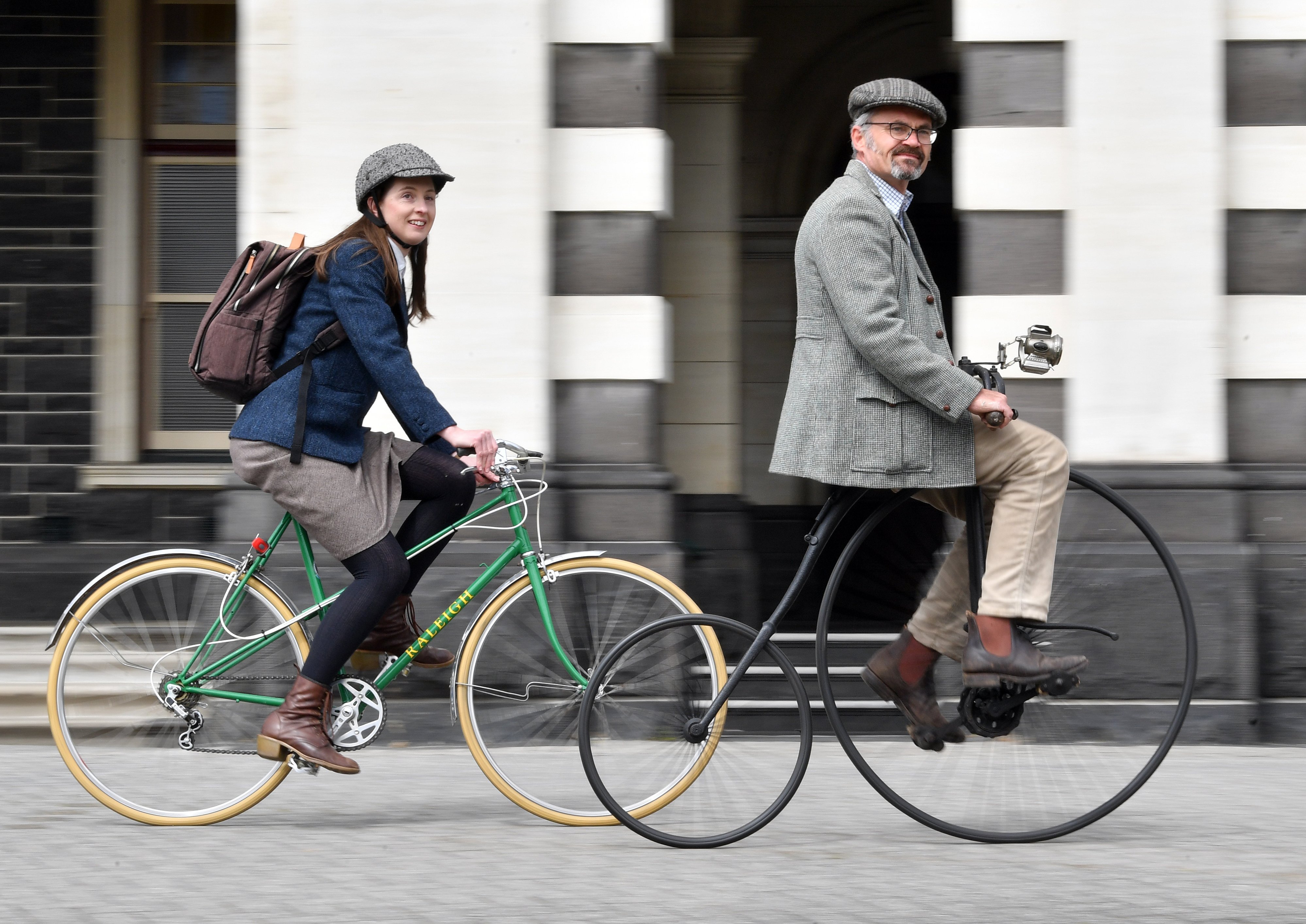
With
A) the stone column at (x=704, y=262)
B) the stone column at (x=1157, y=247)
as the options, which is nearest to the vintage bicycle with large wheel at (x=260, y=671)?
the stone column at (x=1157, y=247)

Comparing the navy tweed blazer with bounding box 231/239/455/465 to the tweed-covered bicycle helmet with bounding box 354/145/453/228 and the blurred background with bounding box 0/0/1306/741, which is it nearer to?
the tweed-covered bicycle helmet with bounding box 354/145/453/228

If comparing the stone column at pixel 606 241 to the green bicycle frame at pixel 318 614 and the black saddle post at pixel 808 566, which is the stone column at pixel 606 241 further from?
the black saddle post at pixel 808 566

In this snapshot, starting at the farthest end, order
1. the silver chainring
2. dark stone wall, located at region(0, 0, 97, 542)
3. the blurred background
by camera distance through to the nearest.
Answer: dark stone wall, located at region(0, 0, 97, 542) < the blurred background < the silver chainring

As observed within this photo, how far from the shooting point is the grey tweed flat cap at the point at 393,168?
4.66m

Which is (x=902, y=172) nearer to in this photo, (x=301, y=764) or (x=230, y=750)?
(x=301, y=764)

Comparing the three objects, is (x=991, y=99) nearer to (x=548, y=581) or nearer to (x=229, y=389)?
(x=548, y=581)

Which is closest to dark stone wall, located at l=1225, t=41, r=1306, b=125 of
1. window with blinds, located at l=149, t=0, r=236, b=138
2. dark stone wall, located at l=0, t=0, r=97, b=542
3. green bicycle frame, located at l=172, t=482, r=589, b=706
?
green bicycle frame, located at l=172, t=482, r=589, b=706

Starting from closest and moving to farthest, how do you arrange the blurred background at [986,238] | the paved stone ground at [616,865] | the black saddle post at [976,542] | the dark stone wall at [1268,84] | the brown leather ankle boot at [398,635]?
the paved stone ground at [616,865]
the black saddle post at [976,542]
the brown leather ankle boot at [398,635]
the blurred background at [986,238]
the dark stone wall at [1268,84]

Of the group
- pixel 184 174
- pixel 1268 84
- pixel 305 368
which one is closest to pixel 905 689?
pixel 305 368

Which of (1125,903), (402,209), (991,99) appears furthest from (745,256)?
(1125,903)

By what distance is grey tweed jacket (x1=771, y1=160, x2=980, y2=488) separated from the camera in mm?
4281

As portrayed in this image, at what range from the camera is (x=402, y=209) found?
15.5ft

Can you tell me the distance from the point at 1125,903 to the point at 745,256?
21.8ft

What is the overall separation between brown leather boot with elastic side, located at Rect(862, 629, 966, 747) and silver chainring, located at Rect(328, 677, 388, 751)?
Answer: 1.49 metres
